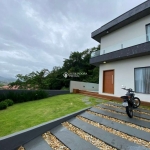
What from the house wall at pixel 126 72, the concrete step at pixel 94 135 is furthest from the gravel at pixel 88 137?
the house wall at pixel 126 72

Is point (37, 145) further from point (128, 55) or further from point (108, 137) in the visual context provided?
point (128, 55)

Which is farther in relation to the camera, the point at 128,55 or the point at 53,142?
the point at 128,55

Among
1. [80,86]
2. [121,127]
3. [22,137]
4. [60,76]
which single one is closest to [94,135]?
[121,127]

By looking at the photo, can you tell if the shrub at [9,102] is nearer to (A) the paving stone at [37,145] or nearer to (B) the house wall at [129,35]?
(A) the paving stone at [37,145]

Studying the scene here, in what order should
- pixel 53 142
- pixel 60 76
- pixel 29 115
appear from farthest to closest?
pixel 60 76 → pixel 29 115 → pixel 53 142

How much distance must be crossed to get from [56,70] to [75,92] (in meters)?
11.3

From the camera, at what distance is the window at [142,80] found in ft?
25.6

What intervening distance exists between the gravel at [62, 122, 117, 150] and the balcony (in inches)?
240

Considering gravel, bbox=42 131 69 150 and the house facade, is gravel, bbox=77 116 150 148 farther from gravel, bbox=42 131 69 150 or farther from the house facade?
the house facade

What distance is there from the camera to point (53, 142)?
357 centimetres

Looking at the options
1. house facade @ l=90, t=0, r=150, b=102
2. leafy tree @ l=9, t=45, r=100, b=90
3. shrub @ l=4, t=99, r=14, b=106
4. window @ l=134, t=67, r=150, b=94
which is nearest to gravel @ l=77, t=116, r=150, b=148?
house facade @ l=90, t=0, r=150, b=102

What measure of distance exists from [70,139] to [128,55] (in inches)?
267

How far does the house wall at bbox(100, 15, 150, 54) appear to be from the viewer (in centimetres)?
831

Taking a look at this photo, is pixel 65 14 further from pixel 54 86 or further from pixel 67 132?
pixel 54 86
